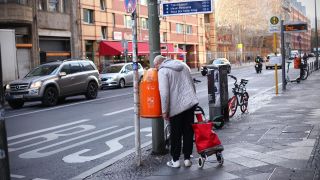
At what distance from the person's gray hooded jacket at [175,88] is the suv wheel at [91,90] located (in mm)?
14595

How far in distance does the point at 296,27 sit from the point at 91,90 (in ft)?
30.3

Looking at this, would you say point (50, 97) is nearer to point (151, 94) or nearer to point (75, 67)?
point (75, 67)

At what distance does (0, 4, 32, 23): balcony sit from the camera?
1188 inches

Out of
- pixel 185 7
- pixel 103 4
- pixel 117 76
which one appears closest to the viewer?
pixel 185 7

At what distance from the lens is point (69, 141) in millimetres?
10156

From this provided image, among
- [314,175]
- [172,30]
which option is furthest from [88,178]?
[172,30]

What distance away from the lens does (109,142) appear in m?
9.83

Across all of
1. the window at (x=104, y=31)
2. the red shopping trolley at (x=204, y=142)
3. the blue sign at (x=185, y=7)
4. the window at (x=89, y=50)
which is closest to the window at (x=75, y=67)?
the blue sign at (x=185, y=7)

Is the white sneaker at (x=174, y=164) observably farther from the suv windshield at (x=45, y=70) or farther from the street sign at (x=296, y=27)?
the street sign at (x=296, y=27)

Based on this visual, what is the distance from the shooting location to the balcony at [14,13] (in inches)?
1188

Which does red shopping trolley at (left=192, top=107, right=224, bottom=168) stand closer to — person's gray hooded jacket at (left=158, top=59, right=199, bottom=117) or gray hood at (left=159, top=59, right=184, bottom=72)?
person's gray hooded jacket at (left=158, top=59, right=199, bottom=117)

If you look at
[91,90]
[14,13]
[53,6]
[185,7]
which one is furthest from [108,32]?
[185,7]

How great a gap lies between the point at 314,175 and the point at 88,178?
9.79 ft

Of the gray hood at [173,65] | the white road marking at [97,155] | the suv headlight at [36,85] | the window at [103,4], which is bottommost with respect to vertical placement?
the white road marking at [97,155]
